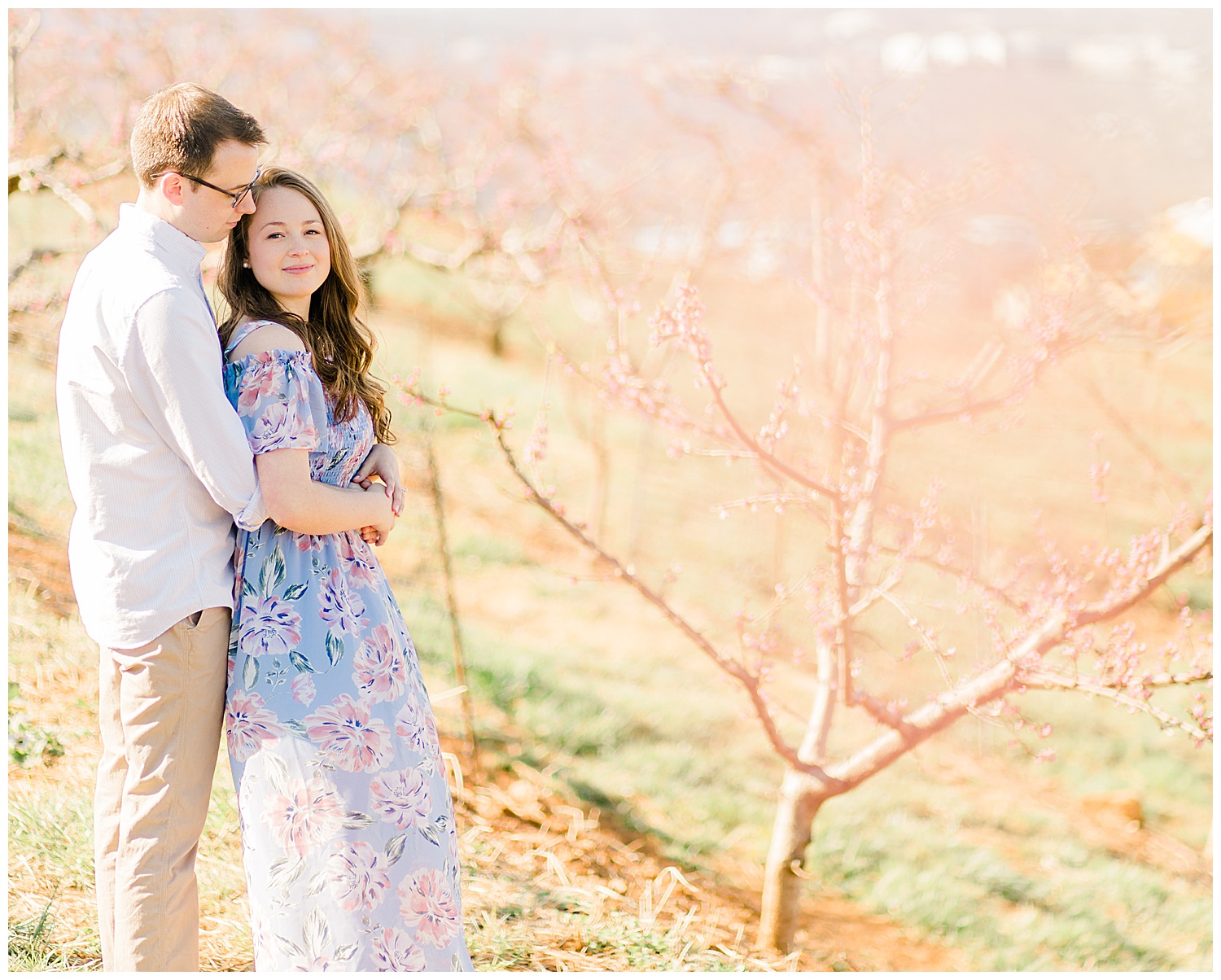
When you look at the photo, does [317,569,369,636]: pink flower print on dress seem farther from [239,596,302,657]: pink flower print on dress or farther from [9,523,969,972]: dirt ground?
[9,523,969,972]: dirt ground

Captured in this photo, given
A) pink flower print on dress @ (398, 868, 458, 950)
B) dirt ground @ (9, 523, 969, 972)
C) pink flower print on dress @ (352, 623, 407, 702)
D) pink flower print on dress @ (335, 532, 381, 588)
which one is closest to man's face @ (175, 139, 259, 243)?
pink flower print on dress @ (335, 532, 381, 588)

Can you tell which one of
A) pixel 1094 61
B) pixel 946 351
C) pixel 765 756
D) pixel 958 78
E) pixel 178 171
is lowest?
pixel 765 756

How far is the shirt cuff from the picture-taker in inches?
66.0

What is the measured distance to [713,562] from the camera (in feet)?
23.4

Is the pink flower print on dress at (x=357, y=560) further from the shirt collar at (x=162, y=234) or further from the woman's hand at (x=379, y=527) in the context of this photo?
the shirt collar at (x=162, y=234)

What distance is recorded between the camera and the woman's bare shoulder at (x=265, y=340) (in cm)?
175

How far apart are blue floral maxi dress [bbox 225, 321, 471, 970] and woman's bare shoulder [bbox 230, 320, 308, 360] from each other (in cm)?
1

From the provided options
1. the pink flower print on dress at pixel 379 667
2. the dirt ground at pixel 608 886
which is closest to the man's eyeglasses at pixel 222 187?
the pink flower print on dress at pixel 379 667

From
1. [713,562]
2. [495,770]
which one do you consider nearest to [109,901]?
[495,770]

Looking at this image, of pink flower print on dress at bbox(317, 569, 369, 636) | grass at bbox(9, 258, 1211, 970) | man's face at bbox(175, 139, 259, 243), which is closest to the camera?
man's face at bbox(175, 139, 259, 243)

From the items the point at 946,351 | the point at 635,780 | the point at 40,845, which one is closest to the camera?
the point at 40,845

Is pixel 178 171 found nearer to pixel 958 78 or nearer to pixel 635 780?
pixel 635 780

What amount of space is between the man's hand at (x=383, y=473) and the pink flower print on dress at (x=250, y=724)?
1.38 feet

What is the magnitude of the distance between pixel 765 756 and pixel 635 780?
932 millimetres
